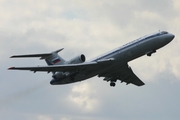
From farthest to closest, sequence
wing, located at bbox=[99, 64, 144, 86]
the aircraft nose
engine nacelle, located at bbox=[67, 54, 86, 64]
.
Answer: wing, located at bbox=[99, 64, 144, 86]
engine nacelle, located at bbox=[67, 54, 86, 64]
the aircraft nose

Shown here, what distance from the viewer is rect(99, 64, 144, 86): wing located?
53597mm

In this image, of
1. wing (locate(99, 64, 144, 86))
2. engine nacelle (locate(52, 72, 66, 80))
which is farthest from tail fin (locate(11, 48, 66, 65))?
wing (locate(99, 64, 144, 86))

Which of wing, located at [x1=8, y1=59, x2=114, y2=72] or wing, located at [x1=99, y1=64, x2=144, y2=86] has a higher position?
wing, located at [x1=99, y1=64, x2=144, y2=86]

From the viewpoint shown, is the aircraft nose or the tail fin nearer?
the aircraft nose

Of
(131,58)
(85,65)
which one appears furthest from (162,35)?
(85,65)

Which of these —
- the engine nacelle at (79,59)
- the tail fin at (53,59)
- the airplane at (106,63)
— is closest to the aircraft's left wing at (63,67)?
the airplane at (106,63)

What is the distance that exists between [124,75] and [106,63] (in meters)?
7.81

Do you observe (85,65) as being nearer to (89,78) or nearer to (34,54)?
(89,78)

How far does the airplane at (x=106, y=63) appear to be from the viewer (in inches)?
1855

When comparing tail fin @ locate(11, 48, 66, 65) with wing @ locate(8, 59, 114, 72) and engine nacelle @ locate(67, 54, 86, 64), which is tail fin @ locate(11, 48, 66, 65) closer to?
engine nacelle @ locate(67, 54, 86, 64)

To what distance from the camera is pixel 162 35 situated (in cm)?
4709

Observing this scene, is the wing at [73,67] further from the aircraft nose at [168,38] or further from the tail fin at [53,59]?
the aircraft nose at [168,38]

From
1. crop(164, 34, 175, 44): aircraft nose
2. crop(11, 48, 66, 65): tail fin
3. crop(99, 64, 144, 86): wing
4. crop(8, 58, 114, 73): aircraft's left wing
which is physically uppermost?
crop(11, 48, 66, 65): tail fin

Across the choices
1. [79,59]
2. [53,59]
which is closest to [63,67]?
[79,59]
